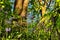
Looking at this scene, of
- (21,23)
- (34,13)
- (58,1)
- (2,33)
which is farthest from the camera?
(34,13)

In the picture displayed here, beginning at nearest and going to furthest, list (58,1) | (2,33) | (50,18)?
(58,1), (50,18), (2,33)

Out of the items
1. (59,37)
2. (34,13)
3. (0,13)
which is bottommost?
(34,13)

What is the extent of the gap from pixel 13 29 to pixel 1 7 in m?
0.44

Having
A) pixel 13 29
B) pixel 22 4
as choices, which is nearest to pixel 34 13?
pixel 22 4

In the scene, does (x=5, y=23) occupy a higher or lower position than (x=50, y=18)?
lower

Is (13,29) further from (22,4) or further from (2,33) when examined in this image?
(22,4)

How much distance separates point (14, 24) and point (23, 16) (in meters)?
0.48

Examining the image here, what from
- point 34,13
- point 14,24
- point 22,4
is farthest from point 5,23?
point 34,13

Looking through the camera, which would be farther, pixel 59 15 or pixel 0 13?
pixel 0 13

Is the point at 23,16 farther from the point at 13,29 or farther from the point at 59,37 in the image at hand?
the point at 59,37

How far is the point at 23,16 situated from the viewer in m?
4.25

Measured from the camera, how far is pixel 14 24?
150 inches

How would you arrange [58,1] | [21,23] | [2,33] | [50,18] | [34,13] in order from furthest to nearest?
[34,13] → [21,23] → [2,33] → [50,18] → [58,1]

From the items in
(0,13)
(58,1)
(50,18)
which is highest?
(58,1)
